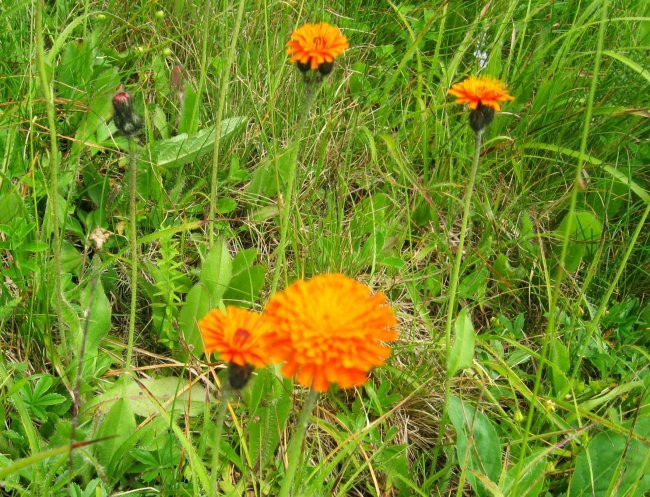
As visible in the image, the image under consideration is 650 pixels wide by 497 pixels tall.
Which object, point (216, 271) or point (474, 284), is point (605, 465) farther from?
point (216, 271)

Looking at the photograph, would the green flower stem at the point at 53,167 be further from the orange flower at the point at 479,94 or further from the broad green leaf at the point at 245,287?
the orange flower at the point at 479,94

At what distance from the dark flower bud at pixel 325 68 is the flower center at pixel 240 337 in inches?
28.3

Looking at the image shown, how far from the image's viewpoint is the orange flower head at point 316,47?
1461mm

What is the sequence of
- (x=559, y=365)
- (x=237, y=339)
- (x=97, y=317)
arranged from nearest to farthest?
1. (x=237, y=339)
2. (x=97, y=317)
3. (x=559, y=365)

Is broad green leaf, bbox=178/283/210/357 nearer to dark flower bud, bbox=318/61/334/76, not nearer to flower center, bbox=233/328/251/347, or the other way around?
dark flower bud, bbox=318/61/334/76

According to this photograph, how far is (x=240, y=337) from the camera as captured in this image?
99 centimetres

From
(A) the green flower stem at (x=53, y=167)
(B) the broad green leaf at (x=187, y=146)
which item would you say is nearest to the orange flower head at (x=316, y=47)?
(A) the green flower stem at (x=53, y=167)

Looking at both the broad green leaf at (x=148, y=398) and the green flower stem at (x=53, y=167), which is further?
the broad green leaf at (x=148, y=398)

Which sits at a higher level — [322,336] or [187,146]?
[322,336]

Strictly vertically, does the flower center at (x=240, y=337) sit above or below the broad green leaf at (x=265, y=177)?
above

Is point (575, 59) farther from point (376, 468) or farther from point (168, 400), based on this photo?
point (168, 400)

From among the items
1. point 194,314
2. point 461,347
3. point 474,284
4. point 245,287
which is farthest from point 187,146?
point 461,347

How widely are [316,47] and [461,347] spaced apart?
789mm

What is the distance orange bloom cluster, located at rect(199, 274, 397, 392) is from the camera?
847mm
